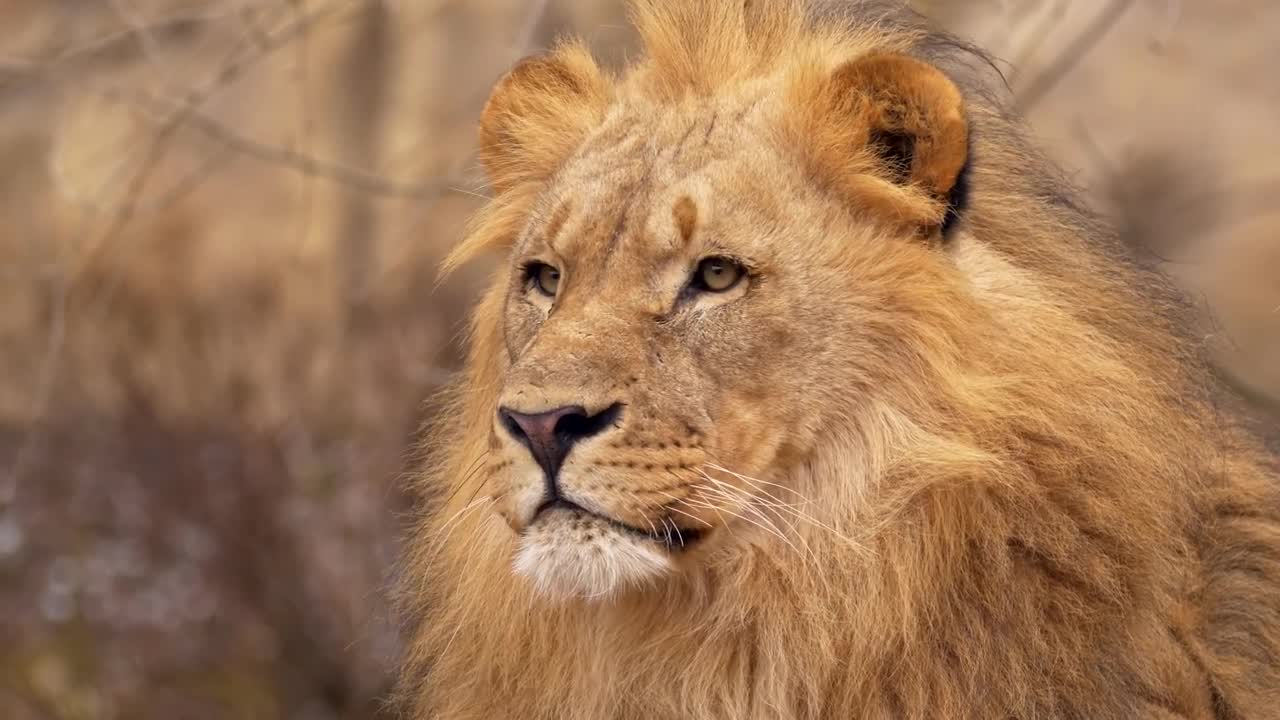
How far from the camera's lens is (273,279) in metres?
8.83

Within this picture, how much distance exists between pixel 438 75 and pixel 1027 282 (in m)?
6.09

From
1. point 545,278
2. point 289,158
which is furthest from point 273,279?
point 545,278

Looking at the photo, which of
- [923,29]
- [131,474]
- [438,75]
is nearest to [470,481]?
[923,29]

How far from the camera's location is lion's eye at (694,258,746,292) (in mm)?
3139

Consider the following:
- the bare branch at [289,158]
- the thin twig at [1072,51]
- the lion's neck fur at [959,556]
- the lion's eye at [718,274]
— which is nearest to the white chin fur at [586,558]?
the lion's neck fur at [959,556]

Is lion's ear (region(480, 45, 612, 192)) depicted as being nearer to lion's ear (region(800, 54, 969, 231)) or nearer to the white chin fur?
lion's ear (region(800, 54, 969, 231))

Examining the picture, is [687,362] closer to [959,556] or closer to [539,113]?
[959,556]

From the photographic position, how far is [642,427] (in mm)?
2967

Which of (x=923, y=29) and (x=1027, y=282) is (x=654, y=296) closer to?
(x=1027, y=282)

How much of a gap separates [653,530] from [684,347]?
0.33 metres

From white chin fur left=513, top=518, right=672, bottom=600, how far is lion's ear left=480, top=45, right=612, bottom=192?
1.00 m

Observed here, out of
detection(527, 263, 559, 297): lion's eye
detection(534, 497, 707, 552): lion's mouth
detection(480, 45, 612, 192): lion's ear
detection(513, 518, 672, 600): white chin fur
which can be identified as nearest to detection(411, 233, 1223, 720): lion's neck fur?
detection(534, 497, 707, 552): lion's mouth

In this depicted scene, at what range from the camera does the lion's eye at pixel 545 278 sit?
3383 mm

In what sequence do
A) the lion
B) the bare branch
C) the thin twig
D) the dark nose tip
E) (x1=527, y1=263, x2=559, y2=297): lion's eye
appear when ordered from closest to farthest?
the dark nose tip < the lion < (x1=527, y1=263, x2=559, y2=297): lion's eye < the bare branch < the thin twig
